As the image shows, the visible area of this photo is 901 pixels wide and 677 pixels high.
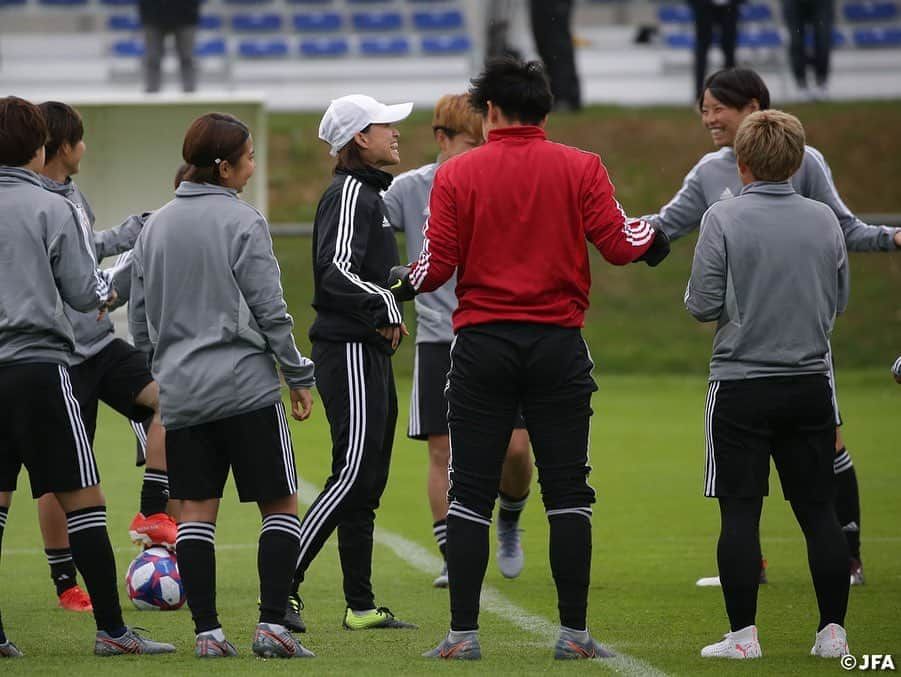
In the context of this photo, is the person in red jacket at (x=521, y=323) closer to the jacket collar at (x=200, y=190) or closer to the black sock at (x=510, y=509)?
the jacket collar at (x=200, y=190)

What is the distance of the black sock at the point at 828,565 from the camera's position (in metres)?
5.35

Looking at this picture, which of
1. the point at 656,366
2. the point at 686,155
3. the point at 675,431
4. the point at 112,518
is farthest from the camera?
the point at 686,155

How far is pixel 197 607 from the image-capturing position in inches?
211

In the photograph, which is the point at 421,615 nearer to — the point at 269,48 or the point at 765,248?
the point at 765,248

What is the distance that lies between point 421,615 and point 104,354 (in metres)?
1.91

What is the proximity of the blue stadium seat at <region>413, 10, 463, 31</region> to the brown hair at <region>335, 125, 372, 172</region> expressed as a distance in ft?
106

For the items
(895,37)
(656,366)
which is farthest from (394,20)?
(656,366)

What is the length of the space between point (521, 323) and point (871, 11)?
33041 mm

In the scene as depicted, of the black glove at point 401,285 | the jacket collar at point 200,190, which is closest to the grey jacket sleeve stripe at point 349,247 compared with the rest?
the black glove at point 401,285

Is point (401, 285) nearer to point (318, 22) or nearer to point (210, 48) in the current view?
point (210, 48)

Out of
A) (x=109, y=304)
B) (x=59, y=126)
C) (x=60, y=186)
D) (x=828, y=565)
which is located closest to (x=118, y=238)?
(x=60, y=186)

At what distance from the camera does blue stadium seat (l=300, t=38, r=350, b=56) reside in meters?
34.0

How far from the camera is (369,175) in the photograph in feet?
19.7

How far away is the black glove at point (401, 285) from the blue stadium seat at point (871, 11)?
3230cm
